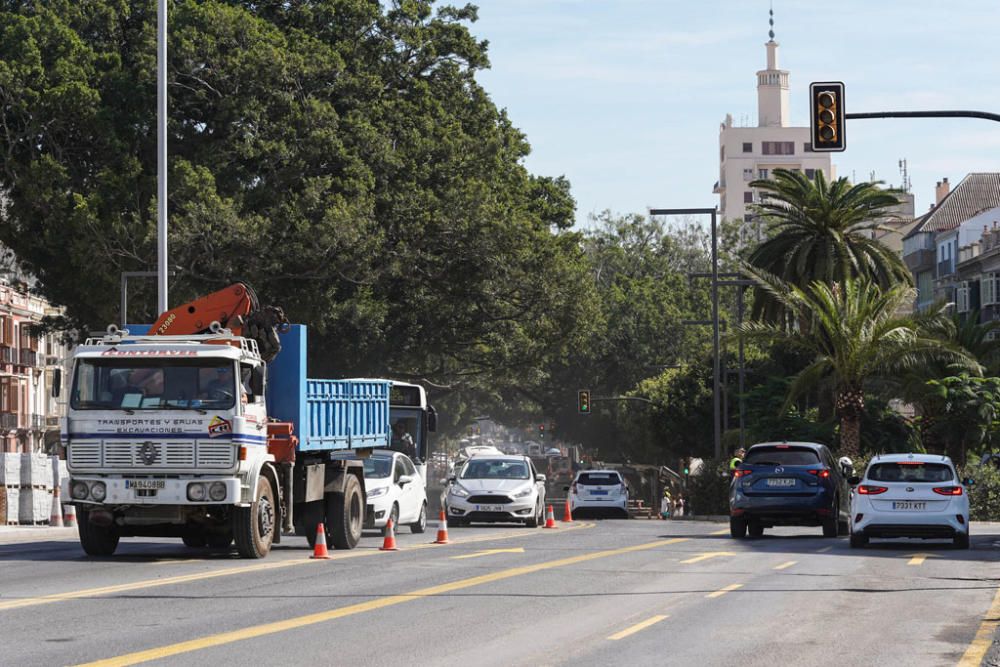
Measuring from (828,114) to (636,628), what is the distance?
40.1 feet

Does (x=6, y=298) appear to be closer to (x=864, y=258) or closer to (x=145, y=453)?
(x=864, y=258)

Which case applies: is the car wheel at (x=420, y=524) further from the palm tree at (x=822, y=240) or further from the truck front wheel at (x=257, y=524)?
the palm tree at (x=822, y=240)

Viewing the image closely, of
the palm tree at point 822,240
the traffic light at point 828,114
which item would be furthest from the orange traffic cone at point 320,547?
the palm tree at point 822,240

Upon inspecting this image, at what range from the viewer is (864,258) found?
57.5 meters

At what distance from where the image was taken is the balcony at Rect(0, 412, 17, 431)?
91188 mm

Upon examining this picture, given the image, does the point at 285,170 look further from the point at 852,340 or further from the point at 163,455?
the point at 163,455

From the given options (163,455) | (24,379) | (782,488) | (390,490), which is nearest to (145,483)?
(163,455)

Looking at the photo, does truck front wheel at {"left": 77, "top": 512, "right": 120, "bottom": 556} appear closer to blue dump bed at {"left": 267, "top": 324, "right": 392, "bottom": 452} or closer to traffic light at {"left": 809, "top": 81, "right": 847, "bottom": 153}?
blue dump bed at {"left": 267, "top": 324, "right": 392, "bottom": 452}

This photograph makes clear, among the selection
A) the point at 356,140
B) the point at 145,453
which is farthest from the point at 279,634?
the point at 356,140

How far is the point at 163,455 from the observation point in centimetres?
2127

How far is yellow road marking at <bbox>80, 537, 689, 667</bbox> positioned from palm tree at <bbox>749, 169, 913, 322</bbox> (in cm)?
3559

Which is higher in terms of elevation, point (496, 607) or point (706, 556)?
point (496, 607)

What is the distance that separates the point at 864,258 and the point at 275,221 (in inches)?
832

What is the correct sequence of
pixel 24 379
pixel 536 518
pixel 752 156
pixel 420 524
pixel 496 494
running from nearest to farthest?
pixel 420 524
pixel 496 494
pixel 536 518
pixel 24 379
pixel 752 156
